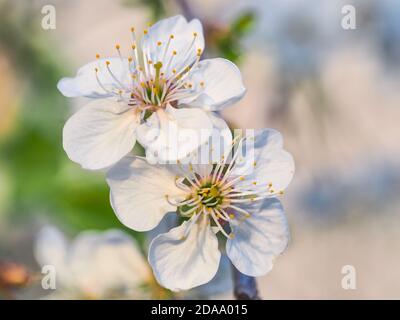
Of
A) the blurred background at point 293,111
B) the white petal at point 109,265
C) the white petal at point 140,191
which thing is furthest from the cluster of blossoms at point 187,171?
the blurred background at point 293,111

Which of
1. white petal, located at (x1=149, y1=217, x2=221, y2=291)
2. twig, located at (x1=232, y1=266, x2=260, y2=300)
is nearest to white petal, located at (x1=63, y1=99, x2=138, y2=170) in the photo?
white petal, located at (x1=149, y1=217, x2=221, y2=291)

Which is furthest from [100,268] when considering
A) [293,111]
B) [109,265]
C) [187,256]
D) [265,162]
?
[293,111]

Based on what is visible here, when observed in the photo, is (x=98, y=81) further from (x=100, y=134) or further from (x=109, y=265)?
(x=109, y=265)

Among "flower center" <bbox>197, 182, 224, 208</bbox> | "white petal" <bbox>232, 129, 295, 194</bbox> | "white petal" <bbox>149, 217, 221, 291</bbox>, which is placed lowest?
"white petal" <bbox>149, 217, 221, 291</bbox>

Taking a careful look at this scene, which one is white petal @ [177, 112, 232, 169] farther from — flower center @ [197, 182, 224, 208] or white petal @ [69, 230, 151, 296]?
white petal @ [69, 230, 151, 296]

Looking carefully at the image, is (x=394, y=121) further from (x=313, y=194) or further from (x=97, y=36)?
(x=97, y=36)

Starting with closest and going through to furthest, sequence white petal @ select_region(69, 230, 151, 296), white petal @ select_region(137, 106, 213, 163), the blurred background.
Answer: white petal @ select_region(137, 106, 213, 163) < white petal @ select_region(69, 230, 151, 296) < the blurred background

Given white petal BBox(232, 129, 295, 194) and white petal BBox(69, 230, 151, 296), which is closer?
white petal BBox(232, 129, 295, 194)

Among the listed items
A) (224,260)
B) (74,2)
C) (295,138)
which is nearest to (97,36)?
(74,2)
